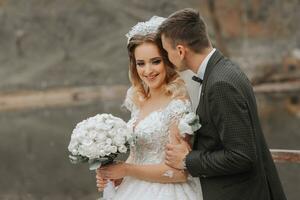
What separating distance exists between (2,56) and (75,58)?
13.8ft

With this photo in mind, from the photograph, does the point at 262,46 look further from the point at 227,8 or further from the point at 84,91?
the point at 84,91

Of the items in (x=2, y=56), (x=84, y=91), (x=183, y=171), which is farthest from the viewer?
(x=2, y=56)

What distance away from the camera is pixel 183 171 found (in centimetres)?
297

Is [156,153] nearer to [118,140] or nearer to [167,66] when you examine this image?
[118,140]

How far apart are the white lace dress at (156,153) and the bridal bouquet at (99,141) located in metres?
0.17

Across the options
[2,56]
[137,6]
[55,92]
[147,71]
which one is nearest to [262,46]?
[137,6]

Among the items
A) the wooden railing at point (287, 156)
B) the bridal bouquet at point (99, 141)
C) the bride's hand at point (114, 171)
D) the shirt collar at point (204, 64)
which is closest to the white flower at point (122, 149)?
the bridal bouquet at point (99, 141)

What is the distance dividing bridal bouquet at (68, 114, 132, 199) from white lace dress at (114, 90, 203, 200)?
0.17m

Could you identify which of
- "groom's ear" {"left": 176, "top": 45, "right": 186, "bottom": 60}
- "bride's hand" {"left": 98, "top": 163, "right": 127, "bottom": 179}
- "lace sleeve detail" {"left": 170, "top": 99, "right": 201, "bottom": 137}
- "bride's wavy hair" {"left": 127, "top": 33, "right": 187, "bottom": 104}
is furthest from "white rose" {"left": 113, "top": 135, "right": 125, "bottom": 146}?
"groom's ear" {"left": 176, "top": 45, "right": 186, "bottom": 60}

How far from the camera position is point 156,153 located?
3.12 metres

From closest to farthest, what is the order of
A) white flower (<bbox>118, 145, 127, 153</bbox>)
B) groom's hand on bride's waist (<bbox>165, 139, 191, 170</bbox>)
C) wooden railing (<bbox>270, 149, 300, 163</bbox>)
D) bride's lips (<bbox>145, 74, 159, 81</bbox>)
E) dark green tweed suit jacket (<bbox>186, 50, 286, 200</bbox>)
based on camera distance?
1. dark green tweed suit jacket (<bbox>186, 50, 286, 200</bbox>)
2. groom's hand on bride's waist (<bbox>165, 139, 191, 170</bbox>)
3. white flower (<bbox>118, 145, 127, 153</bbox>)
4. bride's lips (<bbox>145, 74, 159, 81</bbox>)
5. wooden railing (<bbox>270, 149, 300, 163</bbox>)

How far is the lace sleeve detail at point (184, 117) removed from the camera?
104 inches

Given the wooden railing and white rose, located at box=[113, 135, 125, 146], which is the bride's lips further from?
the wooden railing

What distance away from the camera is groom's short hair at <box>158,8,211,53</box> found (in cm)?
259
